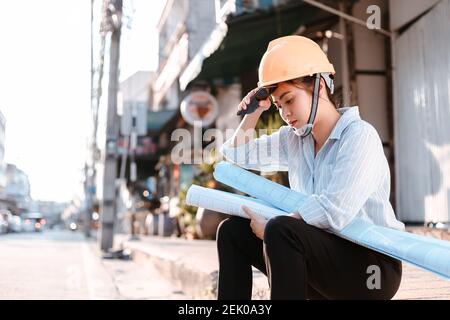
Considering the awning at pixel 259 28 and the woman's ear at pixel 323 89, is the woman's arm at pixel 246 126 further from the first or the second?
the awning at pixel 259 28

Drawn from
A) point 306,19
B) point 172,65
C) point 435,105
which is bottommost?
point 435,105

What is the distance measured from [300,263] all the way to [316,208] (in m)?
0.18

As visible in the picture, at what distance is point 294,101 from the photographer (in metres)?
1.74

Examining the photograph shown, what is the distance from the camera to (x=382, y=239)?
1.54 m

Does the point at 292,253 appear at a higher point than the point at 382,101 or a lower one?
lower

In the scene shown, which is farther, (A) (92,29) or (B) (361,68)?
(A) (92,29)

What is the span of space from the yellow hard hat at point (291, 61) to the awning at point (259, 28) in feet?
19.1

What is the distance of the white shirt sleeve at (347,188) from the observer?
155cm

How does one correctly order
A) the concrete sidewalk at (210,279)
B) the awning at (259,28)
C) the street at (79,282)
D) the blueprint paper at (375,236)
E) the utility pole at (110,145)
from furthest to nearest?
the utility pole at (110,145)
the awning at (259,28)
the street at (79,282)
the concrete sidewalk at (210,279)
the blueprint paper at (375,236)

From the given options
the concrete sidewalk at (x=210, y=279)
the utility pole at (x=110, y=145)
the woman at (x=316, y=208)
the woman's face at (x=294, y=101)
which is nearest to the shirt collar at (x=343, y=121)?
the woman at (x=316, y=208)

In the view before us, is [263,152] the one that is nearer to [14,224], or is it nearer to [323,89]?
[323,89]
